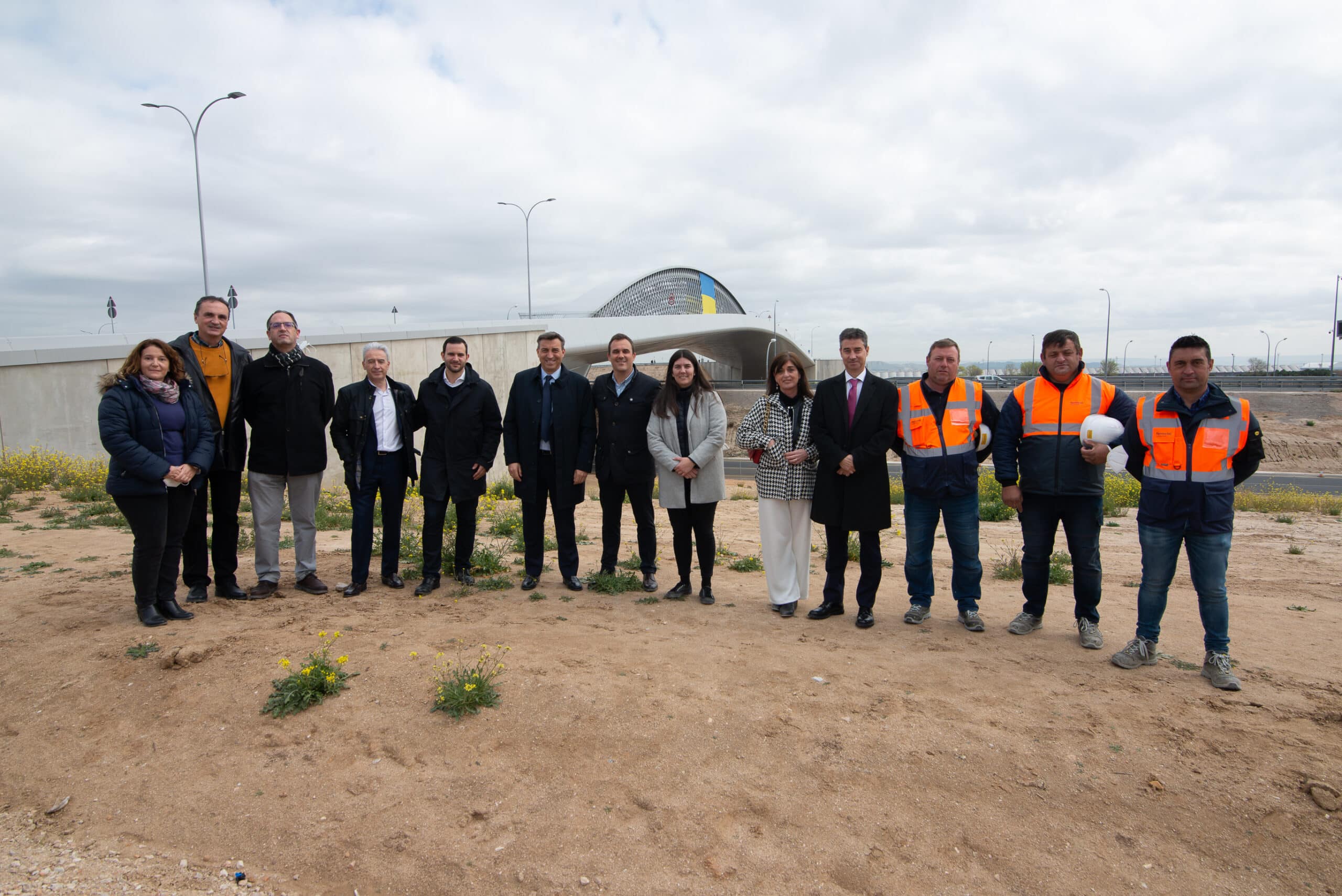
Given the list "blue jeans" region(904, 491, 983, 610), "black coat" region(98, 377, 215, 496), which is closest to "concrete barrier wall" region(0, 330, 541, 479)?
"black coat" region(98, 377, 215, 496)

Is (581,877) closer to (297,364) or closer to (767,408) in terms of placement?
(767,408)

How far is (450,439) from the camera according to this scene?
5.25 metres

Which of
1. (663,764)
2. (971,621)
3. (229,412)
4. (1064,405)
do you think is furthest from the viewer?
(229,412)

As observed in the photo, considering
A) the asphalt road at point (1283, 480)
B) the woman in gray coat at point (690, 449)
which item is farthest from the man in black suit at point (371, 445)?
the asphalt road at point (1283, 480)

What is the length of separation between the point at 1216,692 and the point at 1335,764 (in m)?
0.68

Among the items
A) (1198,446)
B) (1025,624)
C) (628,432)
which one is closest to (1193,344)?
(1198,446)

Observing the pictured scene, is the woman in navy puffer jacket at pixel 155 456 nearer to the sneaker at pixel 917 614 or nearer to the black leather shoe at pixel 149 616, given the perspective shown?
the black leather shoe at pixel 149 616

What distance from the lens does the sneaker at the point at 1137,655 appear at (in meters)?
3.97

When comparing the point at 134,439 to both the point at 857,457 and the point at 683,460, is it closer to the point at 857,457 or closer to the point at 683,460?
the point at 683,460

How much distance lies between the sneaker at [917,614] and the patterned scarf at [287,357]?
4485mm

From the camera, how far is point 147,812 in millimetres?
2750

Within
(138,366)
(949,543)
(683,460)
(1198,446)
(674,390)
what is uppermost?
(138,366)

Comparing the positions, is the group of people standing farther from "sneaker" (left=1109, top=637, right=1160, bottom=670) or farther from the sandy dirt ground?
the sandy dirt ground

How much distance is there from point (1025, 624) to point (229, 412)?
17.6ft
